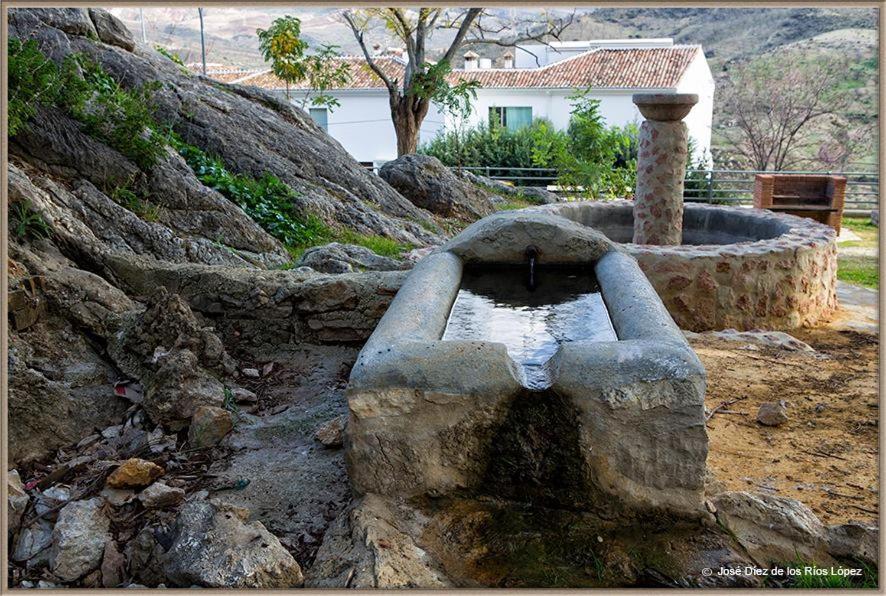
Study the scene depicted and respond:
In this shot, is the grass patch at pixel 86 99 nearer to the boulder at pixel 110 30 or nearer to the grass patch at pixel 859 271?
the boulder at pixel 110 30

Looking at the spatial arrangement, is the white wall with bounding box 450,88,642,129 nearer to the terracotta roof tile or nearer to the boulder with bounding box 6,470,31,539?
the terracotta roof tile

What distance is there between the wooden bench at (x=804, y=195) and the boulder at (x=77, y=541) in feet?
43.9

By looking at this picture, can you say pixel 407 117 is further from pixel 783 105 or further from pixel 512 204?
pixel 783 105

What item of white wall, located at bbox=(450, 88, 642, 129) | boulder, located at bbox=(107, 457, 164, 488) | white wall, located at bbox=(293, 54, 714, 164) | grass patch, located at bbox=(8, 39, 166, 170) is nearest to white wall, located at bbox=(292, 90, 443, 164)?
white wall, located at bbox=(293, 54, 714, 164)

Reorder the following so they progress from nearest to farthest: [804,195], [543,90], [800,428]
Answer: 1. [800,428]
2. [804,195]
3. [543,90]

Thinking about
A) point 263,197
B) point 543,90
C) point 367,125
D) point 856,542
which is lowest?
point 856,542

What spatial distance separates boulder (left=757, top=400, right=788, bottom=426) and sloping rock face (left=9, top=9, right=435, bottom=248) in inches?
194

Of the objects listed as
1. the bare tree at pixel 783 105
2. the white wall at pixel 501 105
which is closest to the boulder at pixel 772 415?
the bare tree at pixel 783 105

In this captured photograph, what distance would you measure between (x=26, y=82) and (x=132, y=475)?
3.52 m

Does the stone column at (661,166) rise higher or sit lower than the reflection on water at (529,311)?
higher

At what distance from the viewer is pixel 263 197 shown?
845 cm

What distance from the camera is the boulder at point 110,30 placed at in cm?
933

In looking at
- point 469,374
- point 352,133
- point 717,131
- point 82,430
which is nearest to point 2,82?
point 82,430

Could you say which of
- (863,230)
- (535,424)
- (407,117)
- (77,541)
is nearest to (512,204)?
(407,117)
